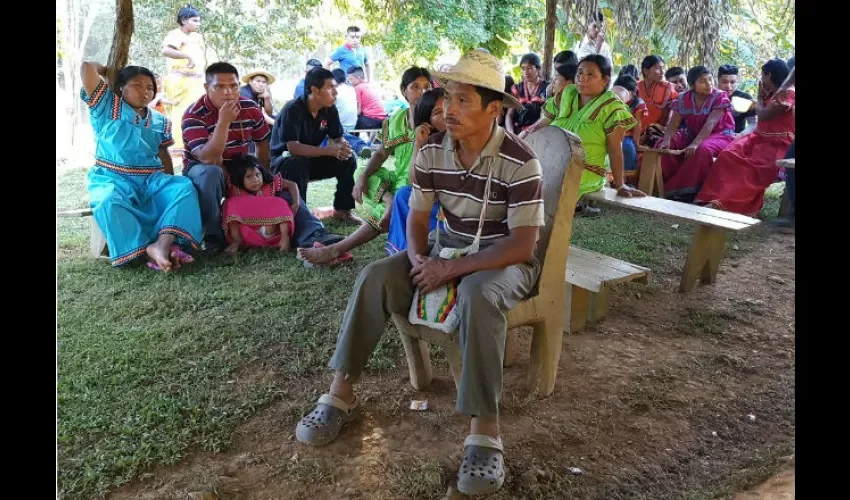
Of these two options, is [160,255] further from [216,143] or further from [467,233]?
[467,233]

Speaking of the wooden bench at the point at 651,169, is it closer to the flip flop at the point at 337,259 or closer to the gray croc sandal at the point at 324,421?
the flip flop at the point at 337,259

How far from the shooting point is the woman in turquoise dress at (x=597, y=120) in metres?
4.67

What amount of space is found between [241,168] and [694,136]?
4714mm

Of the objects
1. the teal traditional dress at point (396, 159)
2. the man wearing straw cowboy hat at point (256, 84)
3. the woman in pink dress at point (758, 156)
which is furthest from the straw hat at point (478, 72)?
the man wearing straw cowboy hat at point (256, 84)

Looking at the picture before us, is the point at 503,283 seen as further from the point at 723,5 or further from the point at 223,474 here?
the point at 723,5

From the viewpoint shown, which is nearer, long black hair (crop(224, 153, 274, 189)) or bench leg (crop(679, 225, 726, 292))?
bench leg (crop(679, 225, 726, 292))

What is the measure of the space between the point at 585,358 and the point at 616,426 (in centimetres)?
65

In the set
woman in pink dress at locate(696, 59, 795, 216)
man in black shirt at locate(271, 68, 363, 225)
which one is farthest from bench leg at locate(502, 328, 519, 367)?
woman in pink dress at locate(696, 59, 795, 216)

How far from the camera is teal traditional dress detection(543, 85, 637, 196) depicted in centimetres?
468

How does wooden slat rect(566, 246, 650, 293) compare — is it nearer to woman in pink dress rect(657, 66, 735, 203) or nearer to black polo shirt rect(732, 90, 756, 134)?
woman in pink dress rect(657, 66, 735, 203)

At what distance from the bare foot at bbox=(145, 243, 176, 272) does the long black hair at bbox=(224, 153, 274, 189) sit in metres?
0.79

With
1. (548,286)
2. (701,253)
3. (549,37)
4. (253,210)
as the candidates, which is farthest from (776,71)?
(253,210)
